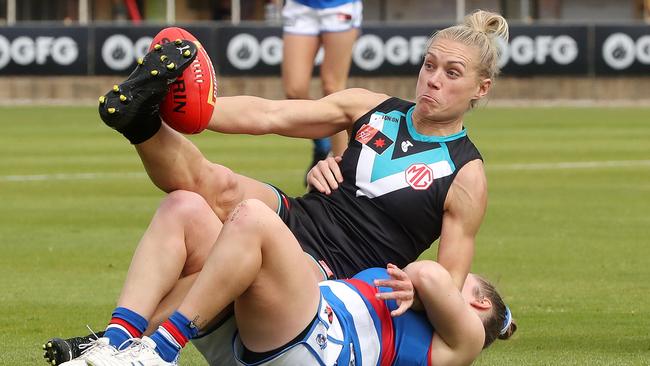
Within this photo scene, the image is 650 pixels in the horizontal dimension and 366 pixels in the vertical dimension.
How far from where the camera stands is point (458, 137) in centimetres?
580

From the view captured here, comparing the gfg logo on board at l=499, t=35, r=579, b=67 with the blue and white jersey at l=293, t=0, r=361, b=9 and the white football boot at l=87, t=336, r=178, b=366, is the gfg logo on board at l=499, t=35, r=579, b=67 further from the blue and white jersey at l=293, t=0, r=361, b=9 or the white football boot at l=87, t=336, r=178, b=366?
the white football boot at l=87, t=336, r=178, b=366

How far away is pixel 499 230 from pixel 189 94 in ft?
16.5

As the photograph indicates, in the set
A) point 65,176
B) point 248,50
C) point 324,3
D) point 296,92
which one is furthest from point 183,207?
point 248,50

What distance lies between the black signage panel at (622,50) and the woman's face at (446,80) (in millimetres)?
21167

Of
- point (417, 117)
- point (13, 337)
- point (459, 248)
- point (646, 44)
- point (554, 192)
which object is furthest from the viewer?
point (646, 44)

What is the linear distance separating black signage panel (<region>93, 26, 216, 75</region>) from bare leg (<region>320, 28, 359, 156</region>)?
15.3 meters

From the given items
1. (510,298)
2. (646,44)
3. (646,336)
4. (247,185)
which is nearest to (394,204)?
(247,185)

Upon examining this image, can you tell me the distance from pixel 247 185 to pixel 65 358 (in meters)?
1.27

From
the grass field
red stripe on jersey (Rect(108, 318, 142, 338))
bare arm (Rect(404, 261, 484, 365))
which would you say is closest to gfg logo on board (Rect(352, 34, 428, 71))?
the grass field

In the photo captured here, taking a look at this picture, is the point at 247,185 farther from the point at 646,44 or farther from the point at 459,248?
the point at 646,44

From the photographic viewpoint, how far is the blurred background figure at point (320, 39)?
39.2ft

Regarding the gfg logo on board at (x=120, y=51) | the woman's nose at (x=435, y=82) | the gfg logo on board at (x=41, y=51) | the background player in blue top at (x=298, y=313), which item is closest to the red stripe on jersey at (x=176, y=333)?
the background player in blue top at (x=298, y=313)

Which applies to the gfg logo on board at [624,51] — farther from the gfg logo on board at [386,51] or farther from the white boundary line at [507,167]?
the white boundary line at [507,167]

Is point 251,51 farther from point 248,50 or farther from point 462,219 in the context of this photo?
point 462,219
